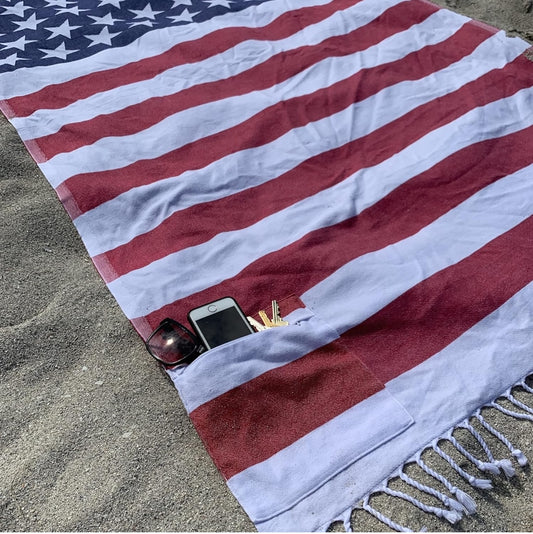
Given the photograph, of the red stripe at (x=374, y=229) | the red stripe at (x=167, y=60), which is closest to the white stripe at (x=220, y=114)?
the red stripe at (x=167, y=60)

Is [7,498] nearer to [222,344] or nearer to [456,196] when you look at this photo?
[222,344]

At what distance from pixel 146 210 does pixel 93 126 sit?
0.48 m

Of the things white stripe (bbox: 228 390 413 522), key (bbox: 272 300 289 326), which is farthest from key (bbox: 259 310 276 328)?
white stripe (bbox: 228 390 413 522)

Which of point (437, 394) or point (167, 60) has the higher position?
point (167, 60)

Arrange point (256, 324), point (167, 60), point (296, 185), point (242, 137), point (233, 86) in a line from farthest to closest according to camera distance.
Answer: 1. point (167, 60)
2. point (233, 86)
3. point (242, 137)
4. point (296, 185)
5. point (256, 324)

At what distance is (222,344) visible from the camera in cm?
144

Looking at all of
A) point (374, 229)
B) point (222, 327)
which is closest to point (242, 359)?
point (222, 327)

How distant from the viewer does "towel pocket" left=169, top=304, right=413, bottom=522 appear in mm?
1278

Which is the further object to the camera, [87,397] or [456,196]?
[456,196]

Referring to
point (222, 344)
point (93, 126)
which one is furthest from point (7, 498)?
point (93, 126)

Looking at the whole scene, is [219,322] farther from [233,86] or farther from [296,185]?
[233,86]

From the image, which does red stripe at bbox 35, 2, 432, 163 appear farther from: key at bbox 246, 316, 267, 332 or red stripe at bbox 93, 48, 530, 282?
key at bbox 246, 316, 267, 332

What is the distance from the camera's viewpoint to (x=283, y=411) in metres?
1.38

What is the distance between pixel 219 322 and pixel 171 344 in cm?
13
